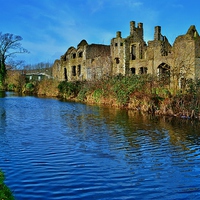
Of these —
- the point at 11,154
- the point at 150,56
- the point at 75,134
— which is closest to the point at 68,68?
the point at 150,56

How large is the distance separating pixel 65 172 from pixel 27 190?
4.69 feet

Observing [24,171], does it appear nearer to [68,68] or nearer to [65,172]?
[65,172]

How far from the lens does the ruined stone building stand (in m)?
26.8

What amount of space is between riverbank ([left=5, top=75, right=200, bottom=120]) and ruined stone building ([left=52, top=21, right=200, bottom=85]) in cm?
162

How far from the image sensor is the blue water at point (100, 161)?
22.0 ft

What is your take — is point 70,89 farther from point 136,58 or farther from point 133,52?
point 133,52

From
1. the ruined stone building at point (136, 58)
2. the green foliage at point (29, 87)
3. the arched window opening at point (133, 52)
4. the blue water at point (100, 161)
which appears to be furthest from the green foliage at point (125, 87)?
the green foliage at point (29, 87)

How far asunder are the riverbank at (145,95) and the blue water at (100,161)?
471cm

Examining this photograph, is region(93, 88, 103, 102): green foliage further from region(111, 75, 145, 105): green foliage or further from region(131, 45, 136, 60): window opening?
region(131, 45, 136, 60): window opening

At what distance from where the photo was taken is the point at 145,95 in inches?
890

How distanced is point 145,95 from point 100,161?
14227 mm

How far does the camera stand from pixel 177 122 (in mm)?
17266

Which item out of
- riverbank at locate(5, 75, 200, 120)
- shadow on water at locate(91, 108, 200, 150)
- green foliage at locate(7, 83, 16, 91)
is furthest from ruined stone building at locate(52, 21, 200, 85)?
green foliage at locate(7, 83, 16, 91)

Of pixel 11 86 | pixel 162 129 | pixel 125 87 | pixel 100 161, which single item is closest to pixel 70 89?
pixel 125 87
